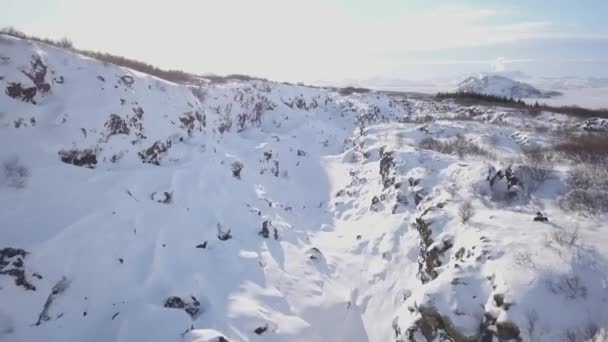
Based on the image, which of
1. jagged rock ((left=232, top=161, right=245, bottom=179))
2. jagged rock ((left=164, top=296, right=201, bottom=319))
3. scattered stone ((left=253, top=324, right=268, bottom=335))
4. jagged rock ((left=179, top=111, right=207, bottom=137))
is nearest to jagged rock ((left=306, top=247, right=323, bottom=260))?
scattered stone ((left=253, top=324, right=268, bottom=335))

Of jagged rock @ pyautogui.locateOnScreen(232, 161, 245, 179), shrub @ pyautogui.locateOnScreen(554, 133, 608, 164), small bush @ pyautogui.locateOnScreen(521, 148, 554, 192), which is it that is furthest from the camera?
jagged rock @ pyautogui.locateOnScreen(232, 161, 245, 179)

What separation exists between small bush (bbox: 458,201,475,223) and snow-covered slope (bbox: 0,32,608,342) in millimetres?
178

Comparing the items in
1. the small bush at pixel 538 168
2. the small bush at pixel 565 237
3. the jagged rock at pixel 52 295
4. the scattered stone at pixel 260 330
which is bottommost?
the scattered stone at pixel 260 330

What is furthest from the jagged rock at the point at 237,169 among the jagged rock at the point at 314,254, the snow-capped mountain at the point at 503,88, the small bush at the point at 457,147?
the snow-capped mountain at the point at 503,88

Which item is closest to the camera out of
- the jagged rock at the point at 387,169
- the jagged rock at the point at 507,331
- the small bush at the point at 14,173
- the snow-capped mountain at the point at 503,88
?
the jagged rock at the point at 507,331

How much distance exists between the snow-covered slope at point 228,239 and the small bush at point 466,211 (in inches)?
7.0

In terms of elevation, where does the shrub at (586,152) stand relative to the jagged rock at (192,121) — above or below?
below

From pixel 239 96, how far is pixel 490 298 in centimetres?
2279

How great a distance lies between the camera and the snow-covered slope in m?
5.41

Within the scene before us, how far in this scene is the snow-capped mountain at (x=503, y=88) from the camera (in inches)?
3155

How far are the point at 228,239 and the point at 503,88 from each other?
97037mm

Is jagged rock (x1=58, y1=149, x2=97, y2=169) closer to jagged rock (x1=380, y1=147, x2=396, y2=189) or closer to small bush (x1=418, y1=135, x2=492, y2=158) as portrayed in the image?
jagged rock (x1=380, y1=147, x2=396, y2=189)

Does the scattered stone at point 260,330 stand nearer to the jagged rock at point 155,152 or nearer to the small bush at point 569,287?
the small bush at point 569,287

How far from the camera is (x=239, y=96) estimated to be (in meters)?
25.2
